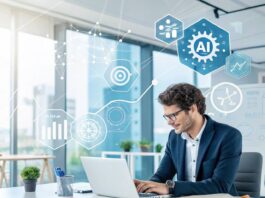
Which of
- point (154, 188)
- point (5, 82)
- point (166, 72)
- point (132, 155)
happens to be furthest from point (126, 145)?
point (154, 188)

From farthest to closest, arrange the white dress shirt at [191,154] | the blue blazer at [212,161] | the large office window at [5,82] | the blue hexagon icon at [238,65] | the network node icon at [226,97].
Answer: the large office window at [5,82] < the network node icon at [226,97] < the blue hexagon icon at [238,65] < the white dress shirt at [191,154] < the blue blazer at [212,161]

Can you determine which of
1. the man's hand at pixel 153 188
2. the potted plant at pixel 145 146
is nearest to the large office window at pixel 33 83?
the potted plant at pixel 145 146

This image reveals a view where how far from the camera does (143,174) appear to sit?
4.05 meters

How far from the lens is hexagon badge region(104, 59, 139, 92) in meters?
3.44

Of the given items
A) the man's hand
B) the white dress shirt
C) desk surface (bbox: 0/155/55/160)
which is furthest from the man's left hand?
desk surface (bbox: 0/155/55/160)

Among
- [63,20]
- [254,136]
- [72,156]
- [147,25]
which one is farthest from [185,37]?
[72,156]

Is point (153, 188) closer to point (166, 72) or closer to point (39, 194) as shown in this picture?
point (39, 194)

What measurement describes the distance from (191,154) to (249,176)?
41 centimetres

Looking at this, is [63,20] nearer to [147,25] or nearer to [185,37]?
[147,25]

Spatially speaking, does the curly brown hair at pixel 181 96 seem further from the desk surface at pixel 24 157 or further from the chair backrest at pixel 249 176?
the desk surface at pixel 24 157

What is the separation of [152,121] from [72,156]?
2.60 ft

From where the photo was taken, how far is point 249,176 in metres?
2.01

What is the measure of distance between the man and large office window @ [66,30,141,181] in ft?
5.30

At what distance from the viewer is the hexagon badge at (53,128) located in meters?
3.52
